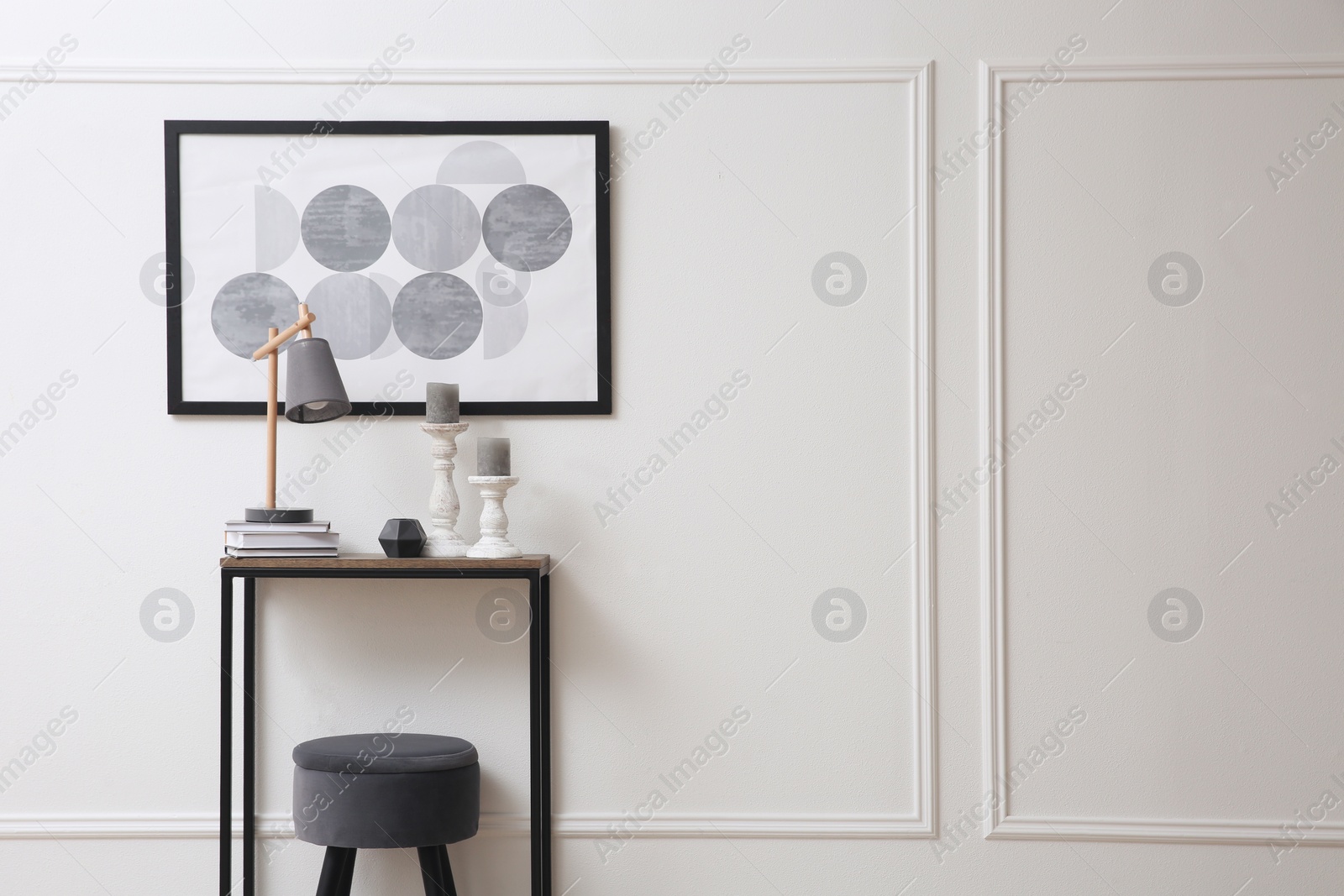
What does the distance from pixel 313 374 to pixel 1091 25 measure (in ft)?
6.16

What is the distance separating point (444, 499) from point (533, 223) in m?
0.65

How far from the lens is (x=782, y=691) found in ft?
6.51

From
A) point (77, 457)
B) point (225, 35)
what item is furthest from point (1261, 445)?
point (77, 457)

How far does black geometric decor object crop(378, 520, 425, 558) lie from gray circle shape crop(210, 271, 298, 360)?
0.54 meters

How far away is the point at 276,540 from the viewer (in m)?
1.79

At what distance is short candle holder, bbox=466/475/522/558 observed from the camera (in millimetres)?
1832

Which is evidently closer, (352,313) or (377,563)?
(377,563)

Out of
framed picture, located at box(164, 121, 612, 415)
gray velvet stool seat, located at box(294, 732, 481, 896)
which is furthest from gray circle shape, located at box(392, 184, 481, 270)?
gray velvet stool seat, located at box(294, 732, 481, 896)

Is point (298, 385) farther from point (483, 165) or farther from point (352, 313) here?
point (483, 165)

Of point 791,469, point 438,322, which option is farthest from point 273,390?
point 791,469

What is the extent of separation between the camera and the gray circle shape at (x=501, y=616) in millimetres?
1997

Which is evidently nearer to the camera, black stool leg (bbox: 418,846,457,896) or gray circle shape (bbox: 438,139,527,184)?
black stool leg (bbox: 418,846,457,896)

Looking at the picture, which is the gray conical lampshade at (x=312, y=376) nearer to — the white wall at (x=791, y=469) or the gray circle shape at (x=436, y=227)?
the white wall at (x=791, y=469)

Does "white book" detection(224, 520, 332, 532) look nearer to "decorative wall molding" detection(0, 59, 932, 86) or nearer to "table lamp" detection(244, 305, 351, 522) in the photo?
"table lamp" detection(244, 305, 351, 522)
